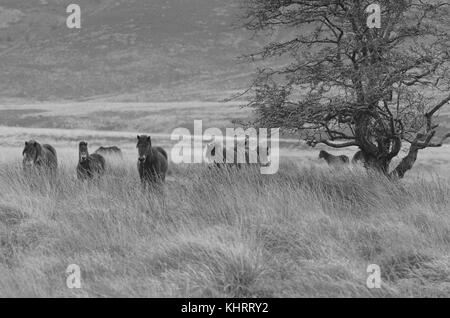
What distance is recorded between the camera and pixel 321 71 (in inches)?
526

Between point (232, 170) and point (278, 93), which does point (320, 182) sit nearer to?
point (232, 170)

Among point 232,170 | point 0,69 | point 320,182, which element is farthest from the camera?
point 0,69

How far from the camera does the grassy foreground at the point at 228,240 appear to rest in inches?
256

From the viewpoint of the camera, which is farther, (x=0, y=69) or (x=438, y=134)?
(x=0, y=69)

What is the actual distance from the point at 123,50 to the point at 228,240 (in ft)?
402

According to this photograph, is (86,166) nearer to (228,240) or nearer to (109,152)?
(228,240)

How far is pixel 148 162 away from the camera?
543 inches

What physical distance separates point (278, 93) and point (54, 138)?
32.0 metres

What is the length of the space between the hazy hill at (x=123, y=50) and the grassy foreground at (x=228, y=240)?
7143 cm

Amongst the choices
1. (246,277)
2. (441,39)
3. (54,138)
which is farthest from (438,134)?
(246,277)

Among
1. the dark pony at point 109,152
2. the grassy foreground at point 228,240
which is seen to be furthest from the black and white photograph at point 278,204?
the dark pony at point 109,152

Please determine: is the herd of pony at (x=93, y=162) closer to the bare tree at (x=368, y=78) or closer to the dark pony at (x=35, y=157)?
the dark pony at (x=35, y=157)

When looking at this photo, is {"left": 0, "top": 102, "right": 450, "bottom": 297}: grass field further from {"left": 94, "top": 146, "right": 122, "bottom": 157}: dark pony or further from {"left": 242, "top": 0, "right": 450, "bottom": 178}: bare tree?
{"left": 94, "top": 146, "right": 122, "bottom": 157}: dark pony


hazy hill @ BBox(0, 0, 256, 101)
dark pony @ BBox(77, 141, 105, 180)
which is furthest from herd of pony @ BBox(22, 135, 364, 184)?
hazy hill @ BBox(0, 0, 256, 101)
